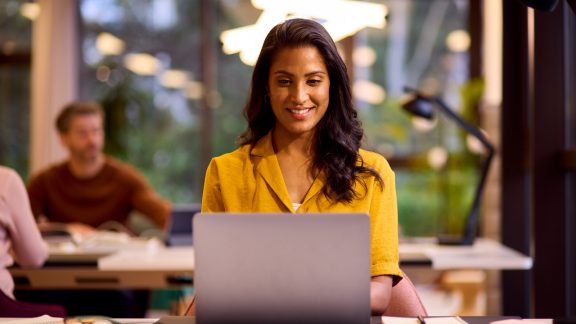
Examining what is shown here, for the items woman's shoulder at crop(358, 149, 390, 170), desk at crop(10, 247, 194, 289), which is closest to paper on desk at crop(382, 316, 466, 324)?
woman's shoulder at crop(358, 149, 390, 170)

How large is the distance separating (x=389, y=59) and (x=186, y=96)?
6.58ft

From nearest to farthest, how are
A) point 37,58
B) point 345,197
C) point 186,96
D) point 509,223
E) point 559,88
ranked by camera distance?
point 345,197, point 559,88, point 509,223, point 37,58, point 186,96

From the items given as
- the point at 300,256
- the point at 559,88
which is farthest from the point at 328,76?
the point at 559,88

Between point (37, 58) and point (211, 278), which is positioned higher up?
point (37, 58)

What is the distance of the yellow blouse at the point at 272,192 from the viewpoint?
191 cm

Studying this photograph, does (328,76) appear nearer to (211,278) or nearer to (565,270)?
(211,278)

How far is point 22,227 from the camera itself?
8.50 feet

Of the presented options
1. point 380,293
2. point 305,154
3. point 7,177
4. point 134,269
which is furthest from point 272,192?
point 134,269

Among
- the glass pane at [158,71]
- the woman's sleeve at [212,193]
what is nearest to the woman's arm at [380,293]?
the woman's sleeve at [212,193]

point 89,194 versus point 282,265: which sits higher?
point 89,194

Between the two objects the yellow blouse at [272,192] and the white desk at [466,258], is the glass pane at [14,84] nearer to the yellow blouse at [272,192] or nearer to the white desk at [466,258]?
the white desk at [466,258]

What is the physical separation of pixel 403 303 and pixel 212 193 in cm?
58

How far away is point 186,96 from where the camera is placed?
736 cm

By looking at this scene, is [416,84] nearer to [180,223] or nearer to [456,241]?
[456,241]
